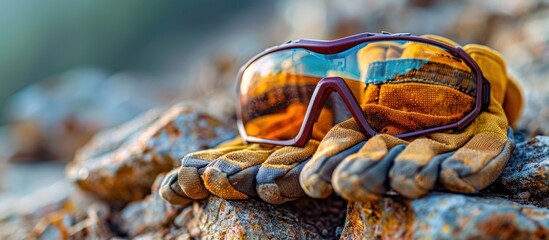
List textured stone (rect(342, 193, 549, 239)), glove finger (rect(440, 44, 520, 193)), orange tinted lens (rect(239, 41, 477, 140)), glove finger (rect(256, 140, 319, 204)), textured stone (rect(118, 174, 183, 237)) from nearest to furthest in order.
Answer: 1. textured stone (rect(342, 193, 549, 239))
2. glove finger (rect(440, 44, 520, 193))
3. glove finger (rect(256, 140, 319, 204))
4. orange tinted lens (rect(239, 41, 477, 140))
5. textured stone (rect(118, 174, 183, 237))

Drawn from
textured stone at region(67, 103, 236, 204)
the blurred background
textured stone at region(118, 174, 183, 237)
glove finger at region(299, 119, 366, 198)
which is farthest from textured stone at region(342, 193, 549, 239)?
the blurred background

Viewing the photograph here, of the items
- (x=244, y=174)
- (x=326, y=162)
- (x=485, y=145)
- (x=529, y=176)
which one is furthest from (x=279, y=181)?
(x=529, y=176)

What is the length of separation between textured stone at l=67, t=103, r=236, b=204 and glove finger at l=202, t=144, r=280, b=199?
0.64m

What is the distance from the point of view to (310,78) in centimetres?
169

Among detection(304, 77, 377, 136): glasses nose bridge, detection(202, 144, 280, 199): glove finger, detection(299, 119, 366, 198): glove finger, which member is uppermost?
detection(304, 77, 377, 136): glasses nose bridge

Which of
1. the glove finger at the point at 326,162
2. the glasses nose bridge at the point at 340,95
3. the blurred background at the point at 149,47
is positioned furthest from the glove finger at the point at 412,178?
the blurred background at the point at 149,47

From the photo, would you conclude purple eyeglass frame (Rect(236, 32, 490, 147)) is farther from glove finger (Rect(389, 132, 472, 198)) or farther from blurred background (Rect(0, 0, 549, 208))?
blurred background (Rect(0, 0, 549, 208))

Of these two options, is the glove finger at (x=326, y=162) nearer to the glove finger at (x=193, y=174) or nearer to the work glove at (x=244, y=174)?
the work glove at (x=244, y=174)

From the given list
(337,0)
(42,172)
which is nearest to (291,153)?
(42,172)

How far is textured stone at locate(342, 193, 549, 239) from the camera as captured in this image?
110 centimetres

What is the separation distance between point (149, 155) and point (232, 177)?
84cm

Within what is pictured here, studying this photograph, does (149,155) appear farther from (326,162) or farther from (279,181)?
(326,162)

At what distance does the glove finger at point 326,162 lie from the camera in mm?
1249

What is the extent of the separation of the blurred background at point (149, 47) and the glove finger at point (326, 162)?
4.94ft
